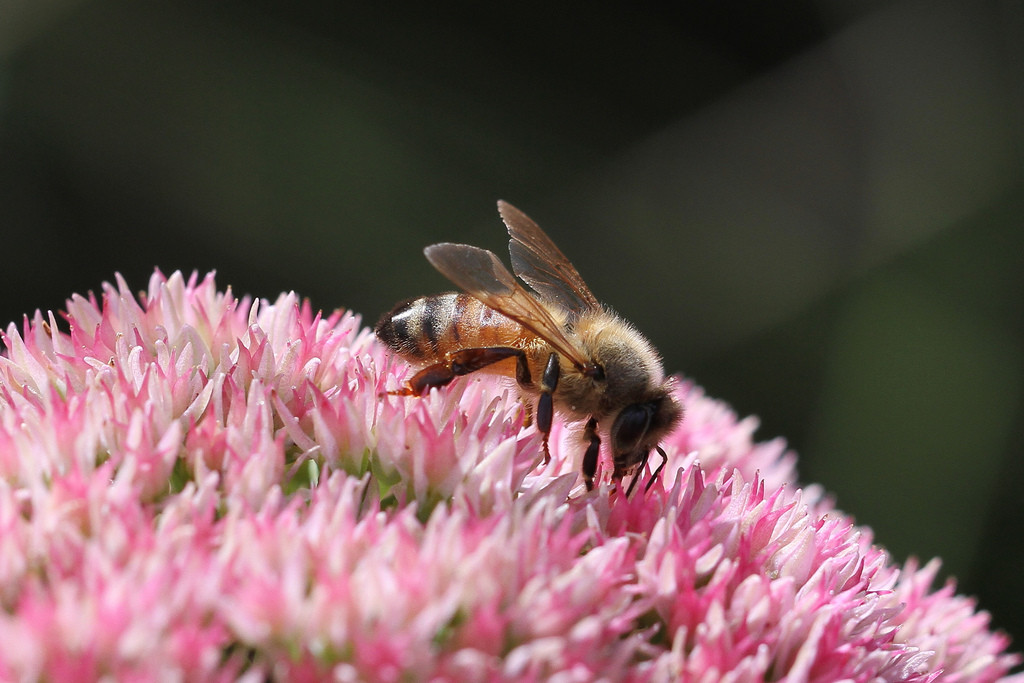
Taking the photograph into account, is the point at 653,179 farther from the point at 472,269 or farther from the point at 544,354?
the point at 472,269

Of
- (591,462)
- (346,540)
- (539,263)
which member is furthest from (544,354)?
(346,540)

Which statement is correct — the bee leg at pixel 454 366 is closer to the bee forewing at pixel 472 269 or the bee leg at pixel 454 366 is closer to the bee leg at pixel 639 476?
the bee forewing at pixel 472 269

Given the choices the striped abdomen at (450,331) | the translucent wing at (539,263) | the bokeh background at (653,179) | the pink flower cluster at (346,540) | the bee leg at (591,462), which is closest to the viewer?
the pink flower cluster at (346,540)

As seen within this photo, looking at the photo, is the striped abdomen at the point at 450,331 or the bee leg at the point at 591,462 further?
the striped abdomen at the point at 450,331

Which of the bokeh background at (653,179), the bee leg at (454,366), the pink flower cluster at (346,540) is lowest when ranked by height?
the pink flower cluster at (346,540)

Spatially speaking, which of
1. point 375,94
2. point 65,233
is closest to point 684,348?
point 375,94

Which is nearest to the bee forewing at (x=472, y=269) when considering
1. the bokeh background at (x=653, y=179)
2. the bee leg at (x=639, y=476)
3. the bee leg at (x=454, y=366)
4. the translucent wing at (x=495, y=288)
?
the translucent wing at (x=495, y=288)

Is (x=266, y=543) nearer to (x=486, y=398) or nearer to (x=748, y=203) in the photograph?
(x=486, y=398)
